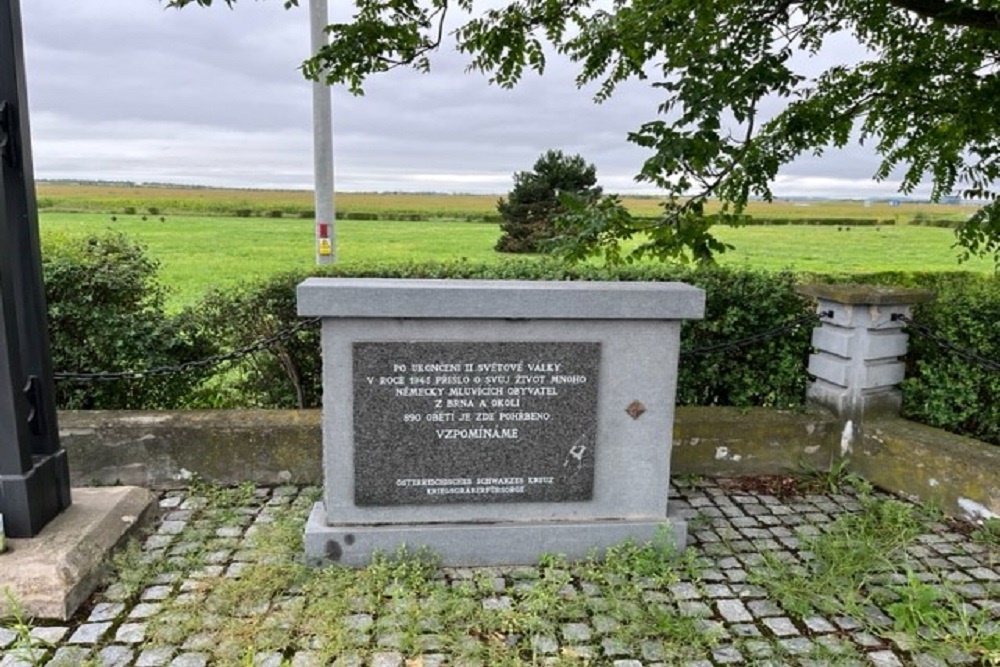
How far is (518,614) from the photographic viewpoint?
10.3 feet

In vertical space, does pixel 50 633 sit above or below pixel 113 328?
below

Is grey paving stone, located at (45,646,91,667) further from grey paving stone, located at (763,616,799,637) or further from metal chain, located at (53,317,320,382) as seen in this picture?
grey paving stone, located at (763,616,799,637)

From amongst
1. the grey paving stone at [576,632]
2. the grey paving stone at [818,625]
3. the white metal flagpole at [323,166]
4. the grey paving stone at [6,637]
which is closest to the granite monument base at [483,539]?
the grey paving stone at [576,632]

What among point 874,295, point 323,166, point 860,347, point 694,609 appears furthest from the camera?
point 323,166

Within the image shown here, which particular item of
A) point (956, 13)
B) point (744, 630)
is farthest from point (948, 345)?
point (744, 630)

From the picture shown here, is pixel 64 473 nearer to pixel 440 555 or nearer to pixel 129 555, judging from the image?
pixel 129 555

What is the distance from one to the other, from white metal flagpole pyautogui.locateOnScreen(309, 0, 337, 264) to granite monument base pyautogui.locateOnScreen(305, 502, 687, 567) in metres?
4.69

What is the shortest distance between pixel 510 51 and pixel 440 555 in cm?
400

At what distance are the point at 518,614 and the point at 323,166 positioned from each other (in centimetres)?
616

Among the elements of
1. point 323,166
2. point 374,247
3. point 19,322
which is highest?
point 323,166

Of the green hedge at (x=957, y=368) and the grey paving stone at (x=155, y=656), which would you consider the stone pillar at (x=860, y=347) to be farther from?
the grey paving stone at (x=155, y=656)

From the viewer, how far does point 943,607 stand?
326 cm

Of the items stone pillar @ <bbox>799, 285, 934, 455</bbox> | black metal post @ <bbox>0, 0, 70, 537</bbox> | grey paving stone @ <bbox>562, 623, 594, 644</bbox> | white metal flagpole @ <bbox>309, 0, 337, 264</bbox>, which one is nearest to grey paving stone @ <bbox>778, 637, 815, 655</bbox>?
grey paving stone @ <bbox>562, 623, 594, 644</bbox>

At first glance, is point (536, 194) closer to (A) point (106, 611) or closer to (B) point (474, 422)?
(B) point (474, 422)
